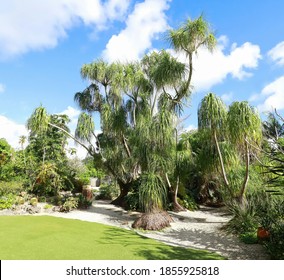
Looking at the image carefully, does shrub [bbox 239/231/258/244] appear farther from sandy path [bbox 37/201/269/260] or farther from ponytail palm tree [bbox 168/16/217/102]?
ponytail palm tree [bbox 168/16/217/102]

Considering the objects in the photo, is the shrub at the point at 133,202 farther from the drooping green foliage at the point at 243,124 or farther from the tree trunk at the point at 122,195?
the drooping green foliage at the point at 243,124

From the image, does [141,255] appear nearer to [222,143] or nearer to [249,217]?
[249,217]

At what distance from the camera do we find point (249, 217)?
24.1 feet

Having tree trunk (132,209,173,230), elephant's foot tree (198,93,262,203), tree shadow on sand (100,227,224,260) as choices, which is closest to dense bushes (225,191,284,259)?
elephant's foot tree (198,93,262,203)

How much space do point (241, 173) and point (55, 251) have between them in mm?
6670

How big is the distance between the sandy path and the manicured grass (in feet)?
1.70

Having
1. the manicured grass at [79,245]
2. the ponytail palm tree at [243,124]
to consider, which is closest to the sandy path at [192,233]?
the manicured grass at [79,245]

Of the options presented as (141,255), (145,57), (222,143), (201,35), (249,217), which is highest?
(145,57)

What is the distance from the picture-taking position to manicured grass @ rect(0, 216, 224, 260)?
5.11 meters

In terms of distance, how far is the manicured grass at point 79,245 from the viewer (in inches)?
201

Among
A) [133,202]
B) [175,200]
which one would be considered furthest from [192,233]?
[133,202]

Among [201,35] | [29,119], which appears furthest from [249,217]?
[29,119]

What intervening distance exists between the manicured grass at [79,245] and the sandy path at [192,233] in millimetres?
518

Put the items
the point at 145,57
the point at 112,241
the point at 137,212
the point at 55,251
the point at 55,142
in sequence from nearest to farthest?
1. the point at 55,251
2. the point at 112,241
3. the point at 137,212
4. the point at 145,57
5. the point at 55,142
